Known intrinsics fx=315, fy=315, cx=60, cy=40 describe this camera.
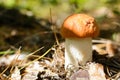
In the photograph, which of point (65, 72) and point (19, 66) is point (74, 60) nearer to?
point (65, 72)

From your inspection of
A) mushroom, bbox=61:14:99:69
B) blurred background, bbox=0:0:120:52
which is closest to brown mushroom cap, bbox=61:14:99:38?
mushroom, bbox=61:14:99:69

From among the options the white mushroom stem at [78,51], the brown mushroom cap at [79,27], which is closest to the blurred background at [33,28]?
the white mushroom stem at [78,51]

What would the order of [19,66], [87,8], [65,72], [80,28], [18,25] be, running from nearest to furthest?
[80,28]
[65,72]
[19,66]
[18,25]
[87,8]

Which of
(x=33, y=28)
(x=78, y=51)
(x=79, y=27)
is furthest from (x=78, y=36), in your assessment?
(x=33, y=28)

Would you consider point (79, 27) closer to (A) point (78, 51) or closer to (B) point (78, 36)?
(B) point (78, 36)

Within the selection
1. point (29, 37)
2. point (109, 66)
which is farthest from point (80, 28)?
point (29, 37)

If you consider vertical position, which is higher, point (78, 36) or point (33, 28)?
point (78, 36)

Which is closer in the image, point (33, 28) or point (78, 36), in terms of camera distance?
point (78, 36)
